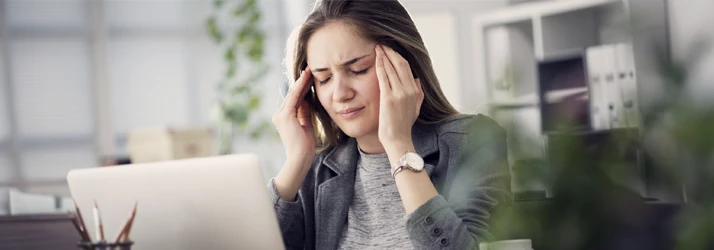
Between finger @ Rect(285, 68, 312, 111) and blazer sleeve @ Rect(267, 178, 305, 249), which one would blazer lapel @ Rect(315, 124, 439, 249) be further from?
finger @ Rect(285, 68, 312, 111)

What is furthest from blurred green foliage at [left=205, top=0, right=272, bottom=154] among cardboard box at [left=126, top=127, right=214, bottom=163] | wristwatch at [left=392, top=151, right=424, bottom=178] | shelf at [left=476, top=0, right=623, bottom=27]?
wristwatch at [left=392, top=151, right=424, bottom=178]

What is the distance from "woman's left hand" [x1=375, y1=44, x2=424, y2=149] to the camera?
63.9 inches

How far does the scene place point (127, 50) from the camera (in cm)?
581

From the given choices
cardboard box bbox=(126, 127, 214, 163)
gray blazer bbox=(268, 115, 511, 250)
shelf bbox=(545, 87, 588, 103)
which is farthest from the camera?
cardboard box bbox=(126, 127, 214, 163)

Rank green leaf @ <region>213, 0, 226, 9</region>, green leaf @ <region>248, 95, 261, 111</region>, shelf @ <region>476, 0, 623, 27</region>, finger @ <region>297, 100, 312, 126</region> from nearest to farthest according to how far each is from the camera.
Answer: finger @ <region>297, 100, 312, 126</region>, shelf @ <region>476, 0, 623, 27</region>, green leaf @ <region>248, 95, 261, 111</region>, green leaf @ <region>213, 0, 226, 9</region>

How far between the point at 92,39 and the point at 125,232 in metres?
4.78

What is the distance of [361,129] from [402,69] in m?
0.16

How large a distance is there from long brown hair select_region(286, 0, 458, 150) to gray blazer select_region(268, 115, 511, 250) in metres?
0.06

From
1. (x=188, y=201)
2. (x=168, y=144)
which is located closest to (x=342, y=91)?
(x=188, y=201)

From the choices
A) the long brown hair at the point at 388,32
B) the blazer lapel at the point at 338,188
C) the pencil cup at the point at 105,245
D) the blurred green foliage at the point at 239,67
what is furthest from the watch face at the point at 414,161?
the blurred green foliage at the point at 239,67

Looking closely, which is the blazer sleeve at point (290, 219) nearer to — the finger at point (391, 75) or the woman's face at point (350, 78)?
the woman's face at point (350, 78)

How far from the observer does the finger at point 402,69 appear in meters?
1.67

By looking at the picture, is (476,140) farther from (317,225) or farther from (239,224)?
(317,225)

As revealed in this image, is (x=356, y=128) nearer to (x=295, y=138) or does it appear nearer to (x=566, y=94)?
(x=295, y=138)
